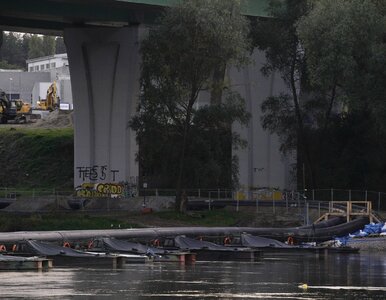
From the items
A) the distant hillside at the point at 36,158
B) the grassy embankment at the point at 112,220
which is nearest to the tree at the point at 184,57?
the grassy embankment at the point at 112,220

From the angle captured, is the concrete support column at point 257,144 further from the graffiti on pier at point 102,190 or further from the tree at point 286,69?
the graffiti on pier at point 102,190

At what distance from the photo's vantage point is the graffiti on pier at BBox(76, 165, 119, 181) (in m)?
101

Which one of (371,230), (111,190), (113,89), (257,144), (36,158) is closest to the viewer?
(371,230)

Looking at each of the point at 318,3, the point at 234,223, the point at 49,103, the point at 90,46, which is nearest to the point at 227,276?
the point at 234,223

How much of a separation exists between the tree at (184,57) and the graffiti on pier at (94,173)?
1786cm

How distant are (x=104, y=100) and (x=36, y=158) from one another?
83.7ft

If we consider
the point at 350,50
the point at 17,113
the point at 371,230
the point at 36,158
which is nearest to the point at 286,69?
the point at 350,50

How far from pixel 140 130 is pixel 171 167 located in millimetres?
3212

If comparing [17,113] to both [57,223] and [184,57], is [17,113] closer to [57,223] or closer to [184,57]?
[184,57]

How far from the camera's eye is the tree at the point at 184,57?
80.2 meters

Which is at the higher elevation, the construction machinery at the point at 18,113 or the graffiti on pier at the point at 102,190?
the construction machinery at the point at 18,113

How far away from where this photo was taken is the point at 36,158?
12531cm

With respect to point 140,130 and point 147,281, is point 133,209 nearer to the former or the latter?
point 140,130

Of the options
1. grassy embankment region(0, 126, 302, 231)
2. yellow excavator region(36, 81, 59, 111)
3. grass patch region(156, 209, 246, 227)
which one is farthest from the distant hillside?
yellow excavator region(36, 81, 59, 111)
